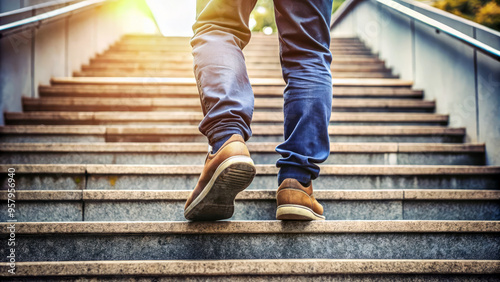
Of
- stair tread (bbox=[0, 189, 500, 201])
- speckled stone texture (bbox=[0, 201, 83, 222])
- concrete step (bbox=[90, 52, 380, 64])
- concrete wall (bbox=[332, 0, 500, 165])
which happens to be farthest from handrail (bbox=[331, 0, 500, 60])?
speckled stone texture (bbox=[0, 201, 83, 222])

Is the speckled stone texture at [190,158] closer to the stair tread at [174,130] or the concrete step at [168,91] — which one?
the stair tread at [174,130]

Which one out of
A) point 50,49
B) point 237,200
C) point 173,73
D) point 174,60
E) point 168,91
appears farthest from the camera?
point 174,60

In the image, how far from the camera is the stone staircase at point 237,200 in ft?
4.50

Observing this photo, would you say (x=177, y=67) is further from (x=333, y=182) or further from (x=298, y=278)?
(x=298, y=278)

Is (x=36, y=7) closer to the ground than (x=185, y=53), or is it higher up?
closer to the ground

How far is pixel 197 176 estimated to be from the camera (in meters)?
2.05

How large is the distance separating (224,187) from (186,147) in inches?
47.5

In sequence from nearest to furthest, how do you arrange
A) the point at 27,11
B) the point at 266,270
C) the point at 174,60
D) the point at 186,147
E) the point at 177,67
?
the point at 266,270 < the point at 186,147 < the point at 27,11 < the point at 177,67 < the point at 174,60

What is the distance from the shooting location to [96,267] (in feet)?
4.35

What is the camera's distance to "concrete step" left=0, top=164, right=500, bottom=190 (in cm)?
200

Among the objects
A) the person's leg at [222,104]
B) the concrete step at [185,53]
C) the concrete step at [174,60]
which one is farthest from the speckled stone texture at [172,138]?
the concrete step at [185,53]

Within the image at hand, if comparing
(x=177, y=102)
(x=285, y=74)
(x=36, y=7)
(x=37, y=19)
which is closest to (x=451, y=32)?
(x=285, y=74)

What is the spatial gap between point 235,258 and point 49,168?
1.12 meters

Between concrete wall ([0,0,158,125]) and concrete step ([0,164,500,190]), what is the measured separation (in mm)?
1145
